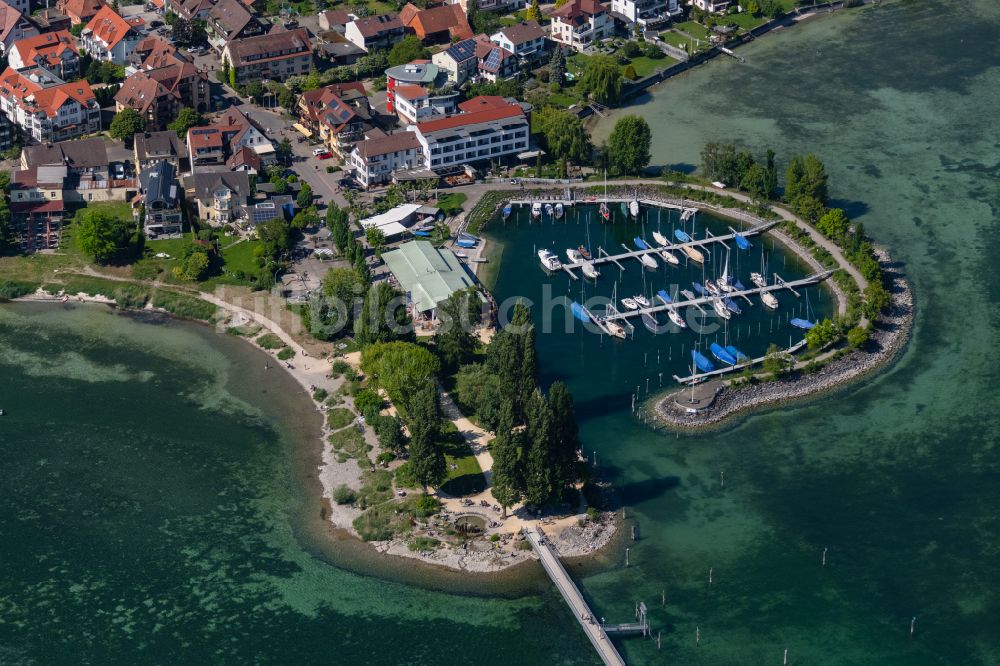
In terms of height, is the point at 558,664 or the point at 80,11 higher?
the point at 80,11

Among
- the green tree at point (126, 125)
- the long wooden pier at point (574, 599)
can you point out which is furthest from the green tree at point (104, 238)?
the long wooden pier at point (574, 599)

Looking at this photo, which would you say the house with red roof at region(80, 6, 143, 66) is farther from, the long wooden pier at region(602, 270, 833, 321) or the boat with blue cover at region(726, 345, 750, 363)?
the boat with blue cover at region(726, 345, 750, 363)

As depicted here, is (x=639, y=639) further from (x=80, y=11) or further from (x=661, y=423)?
(x=80, y=11)

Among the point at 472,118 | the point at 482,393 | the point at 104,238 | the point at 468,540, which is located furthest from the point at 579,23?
the point at 468,540

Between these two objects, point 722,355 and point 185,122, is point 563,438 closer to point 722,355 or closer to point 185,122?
point 722,355

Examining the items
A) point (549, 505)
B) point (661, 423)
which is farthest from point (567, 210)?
point (549, 505)

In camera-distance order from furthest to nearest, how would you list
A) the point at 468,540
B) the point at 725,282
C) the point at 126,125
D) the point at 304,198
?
1. the point at 126,125
2. the point at 304,198
3. the point at 725,282
4. the point at 468,540
